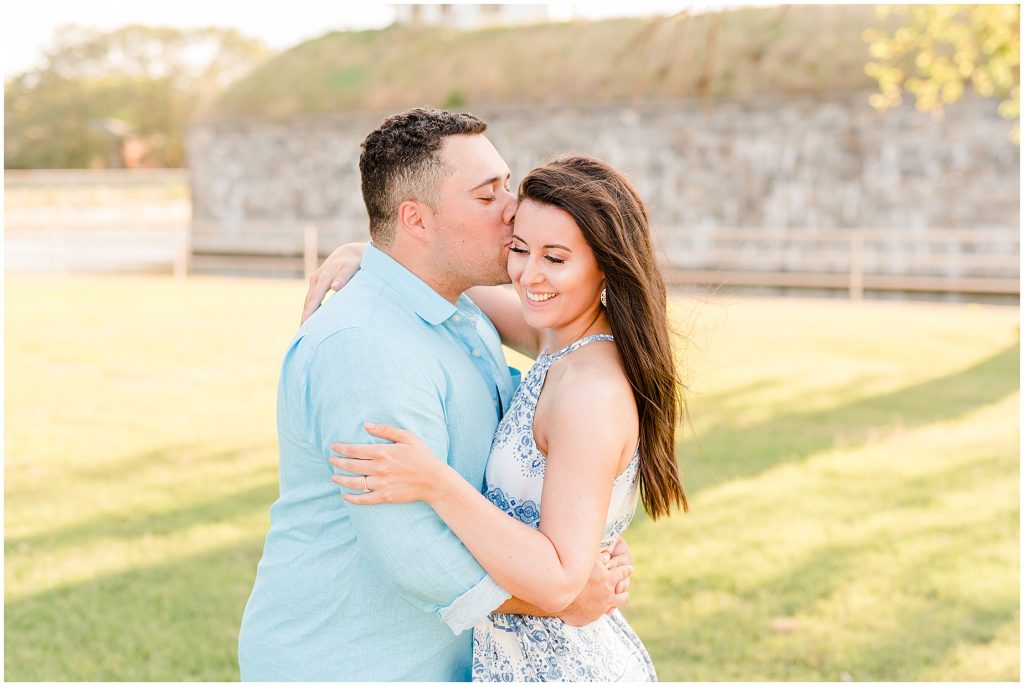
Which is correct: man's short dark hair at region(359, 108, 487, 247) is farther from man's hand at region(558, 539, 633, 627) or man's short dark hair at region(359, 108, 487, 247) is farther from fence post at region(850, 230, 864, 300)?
fence post at region(850, 230, 864, 300)

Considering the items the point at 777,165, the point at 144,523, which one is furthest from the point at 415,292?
the point at 777,165

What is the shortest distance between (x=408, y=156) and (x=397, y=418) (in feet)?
2.34

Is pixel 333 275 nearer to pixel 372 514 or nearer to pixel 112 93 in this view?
pixel 372 514

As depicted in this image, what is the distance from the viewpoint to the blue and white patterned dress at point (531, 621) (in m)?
2.44

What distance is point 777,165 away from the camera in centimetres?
2117

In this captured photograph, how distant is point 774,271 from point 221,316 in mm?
10812

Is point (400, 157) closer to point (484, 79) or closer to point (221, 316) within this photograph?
point (221, 316)

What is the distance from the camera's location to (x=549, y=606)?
218cm

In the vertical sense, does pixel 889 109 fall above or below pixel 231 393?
above

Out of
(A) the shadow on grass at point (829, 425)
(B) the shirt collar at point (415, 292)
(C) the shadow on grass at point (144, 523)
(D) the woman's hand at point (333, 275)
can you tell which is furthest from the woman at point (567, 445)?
(A) the shadow on grass at point (829, 425)

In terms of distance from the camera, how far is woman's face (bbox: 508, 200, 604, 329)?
7.91 ft

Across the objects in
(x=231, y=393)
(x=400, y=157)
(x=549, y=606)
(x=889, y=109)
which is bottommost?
(x=231, y=393)

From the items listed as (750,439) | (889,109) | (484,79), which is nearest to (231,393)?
(750,439)

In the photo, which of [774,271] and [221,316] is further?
[774,271]
